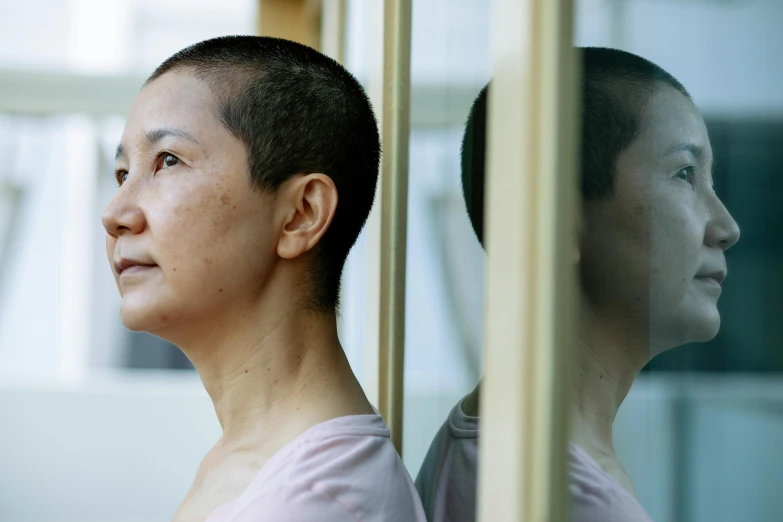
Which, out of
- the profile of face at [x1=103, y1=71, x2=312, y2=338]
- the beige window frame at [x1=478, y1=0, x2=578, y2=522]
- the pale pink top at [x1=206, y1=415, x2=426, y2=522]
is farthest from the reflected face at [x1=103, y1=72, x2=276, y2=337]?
the beige window frame at [x1=478, y1=0, x2=578, y2=522]

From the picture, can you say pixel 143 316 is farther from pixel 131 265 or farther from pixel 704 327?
pixel 704 327

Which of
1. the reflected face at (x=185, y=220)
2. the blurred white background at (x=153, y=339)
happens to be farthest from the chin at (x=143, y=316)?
the blurred white background at (x=153, y=339)

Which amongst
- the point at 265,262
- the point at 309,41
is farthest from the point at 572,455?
the point at 309,41

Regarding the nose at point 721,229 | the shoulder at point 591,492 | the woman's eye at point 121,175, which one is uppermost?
the woman's eye at point 121,175

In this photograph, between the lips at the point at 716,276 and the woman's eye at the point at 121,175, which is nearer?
the lips at the point at 716,276

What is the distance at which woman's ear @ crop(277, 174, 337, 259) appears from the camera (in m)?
0.77

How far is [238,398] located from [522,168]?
434mm

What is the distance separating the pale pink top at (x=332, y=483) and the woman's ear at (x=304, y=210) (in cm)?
16

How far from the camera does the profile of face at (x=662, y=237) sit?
1.31 ft

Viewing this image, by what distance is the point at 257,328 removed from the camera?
787 mm

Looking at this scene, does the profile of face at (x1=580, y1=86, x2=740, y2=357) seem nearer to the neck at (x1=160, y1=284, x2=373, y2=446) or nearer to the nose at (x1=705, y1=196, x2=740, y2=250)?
the nose at (x1=705, y1=196, x2=740, y2=250)

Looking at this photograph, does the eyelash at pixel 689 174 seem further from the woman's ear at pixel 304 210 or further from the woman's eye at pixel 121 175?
the woman's eye at pixel 121 175

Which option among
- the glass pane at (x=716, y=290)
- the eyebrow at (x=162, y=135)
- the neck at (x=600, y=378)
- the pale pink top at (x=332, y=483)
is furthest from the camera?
the eyebrow at (x=162, y=135)

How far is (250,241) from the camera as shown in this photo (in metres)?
0.76
